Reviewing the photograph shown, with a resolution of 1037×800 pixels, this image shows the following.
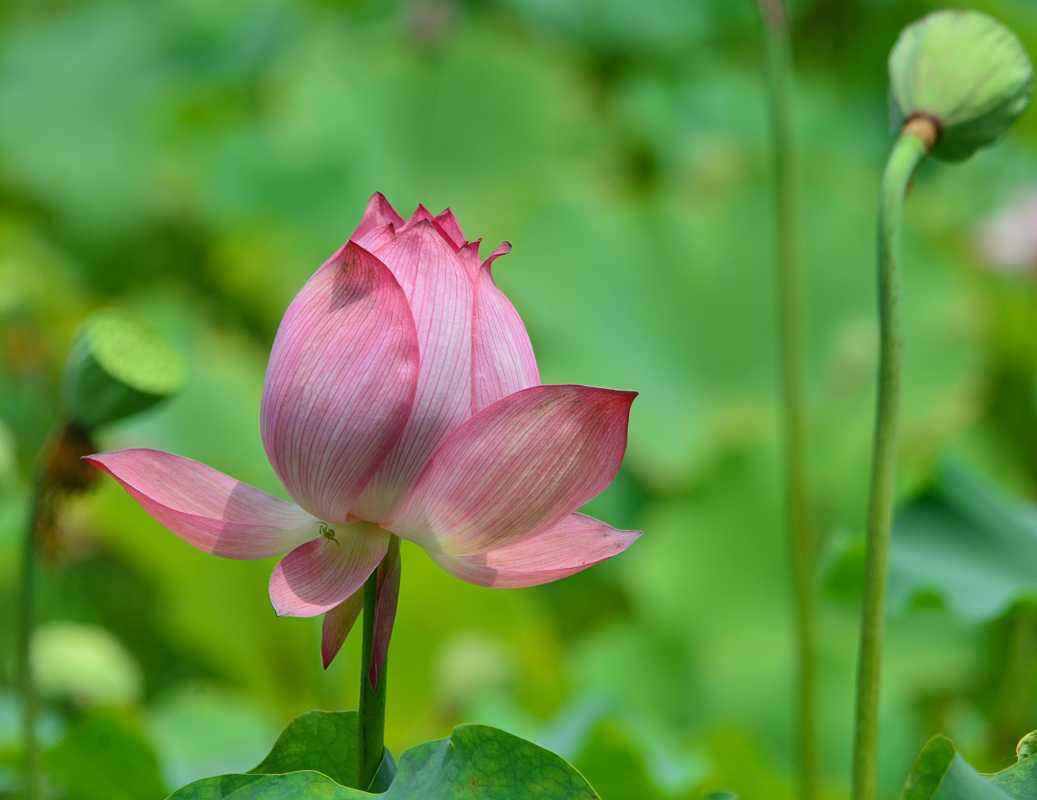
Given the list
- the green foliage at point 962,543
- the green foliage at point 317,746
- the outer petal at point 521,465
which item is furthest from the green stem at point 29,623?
the green foliage at point 962,543

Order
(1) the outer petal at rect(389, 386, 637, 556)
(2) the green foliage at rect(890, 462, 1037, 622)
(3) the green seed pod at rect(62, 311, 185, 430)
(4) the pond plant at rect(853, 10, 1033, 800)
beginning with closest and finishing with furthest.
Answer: (1) the outer petal at rect(389, 386, 637, 556) < (4) the pond plant at rect(853, 10, 1033, 800) < (3) the green seed pod at rect(62, 311, 185, 430) < (2) the green foliage at rect(890, 462, 1037, 622)

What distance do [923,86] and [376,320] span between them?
0.95ft

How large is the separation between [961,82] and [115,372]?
0.40 metres

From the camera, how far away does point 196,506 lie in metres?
0.47

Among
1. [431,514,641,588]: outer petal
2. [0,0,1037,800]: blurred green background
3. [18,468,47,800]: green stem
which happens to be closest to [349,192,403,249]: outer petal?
[431,514,641,588]: outer petal

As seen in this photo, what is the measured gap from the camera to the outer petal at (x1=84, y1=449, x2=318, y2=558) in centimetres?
46

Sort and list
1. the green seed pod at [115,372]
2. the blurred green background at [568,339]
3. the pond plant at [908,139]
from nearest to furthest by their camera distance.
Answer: the pond plant at [908,139]
the green seed pod at [115,372]
the blurred green background at [568,339]

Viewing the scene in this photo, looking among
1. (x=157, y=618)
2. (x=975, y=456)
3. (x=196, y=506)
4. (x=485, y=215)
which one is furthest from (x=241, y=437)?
(x=196, y=506)

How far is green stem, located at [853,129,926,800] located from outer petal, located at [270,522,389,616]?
202 millimetres

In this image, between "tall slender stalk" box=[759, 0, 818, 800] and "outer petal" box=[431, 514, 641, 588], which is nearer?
"outer petal" box=[431, 514, 641, 588]

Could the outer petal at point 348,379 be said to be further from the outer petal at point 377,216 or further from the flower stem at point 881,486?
the flower stem at point 881,486

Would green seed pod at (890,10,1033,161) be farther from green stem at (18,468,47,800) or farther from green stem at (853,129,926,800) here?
green stem at (18,468,47,800)

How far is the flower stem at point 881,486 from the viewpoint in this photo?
53cm

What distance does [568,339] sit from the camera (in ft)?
7.59
